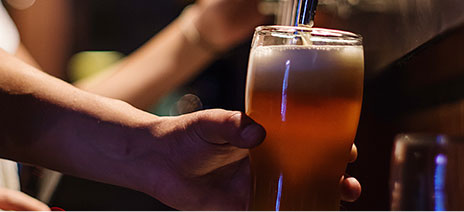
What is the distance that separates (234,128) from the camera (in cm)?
70

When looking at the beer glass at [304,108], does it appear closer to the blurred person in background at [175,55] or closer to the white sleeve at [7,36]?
the blurred person in background at [175,55]

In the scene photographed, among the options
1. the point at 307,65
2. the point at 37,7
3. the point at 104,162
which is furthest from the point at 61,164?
the point at 37,7

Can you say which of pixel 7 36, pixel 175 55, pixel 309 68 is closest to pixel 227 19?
pixel 175 55

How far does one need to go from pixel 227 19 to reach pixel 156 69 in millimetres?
427

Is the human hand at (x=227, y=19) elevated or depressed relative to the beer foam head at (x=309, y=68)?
depressed

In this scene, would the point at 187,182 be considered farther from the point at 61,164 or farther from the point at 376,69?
the point at 376,69

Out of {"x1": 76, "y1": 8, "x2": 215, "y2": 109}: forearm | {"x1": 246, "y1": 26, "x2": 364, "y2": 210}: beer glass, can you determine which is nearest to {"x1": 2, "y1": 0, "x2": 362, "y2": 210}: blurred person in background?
{"x1": 76, "y1": 8, "x2": 215, "y2": 109}: forearm

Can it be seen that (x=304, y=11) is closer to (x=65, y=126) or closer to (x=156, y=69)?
(x=65, y=126)

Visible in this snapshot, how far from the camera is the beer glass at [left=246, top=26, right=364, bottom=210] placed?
747 millimetres

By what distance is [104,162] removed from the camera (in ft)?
3.12

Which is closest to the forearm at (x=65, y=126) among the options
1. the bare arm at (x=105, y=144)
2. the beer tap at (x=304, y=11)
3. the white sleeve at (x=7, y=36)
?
the bare arm at (x=105, y=144)

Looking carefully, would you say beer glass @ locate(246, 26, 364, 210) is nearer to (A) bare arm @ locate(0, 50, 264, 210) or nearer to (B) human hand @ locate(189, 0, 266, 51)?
(A) bare arm @ locate(0, 50, 264, 210)

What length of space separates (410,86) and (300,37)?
3.03 ft

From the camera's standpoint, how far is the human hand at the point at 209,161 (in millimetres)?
705
